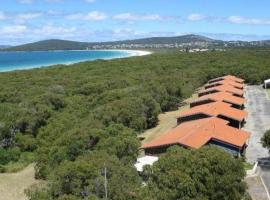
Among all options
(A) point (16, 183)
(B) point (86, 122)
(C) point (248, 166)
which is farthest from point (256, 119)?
(A) point (16, 183)

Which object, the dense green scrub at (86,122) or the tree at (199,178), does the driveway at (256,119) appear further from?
the tree at (199,178)

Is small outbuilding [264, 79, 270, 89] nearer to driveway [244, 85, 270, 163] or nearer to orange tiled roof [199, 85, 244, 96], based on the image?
driveway [244, 85, 270, 163]

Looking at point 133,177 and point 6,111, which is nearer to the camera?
point 133,177

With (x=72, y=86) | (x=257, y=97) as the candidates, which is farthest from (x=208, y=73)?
(x=72, y=86)

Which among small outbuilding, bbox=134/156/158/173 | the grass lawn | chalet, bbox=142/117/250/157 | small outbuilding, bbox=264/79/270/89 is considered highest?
chalet, bbox=142/117/250/157

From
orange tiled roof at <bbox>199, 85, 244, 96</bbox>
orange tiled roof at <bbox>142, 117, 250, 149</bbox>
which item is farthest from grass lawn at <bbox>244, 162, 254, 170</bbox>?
orange tiled roof at <bbox>199, 85, 244, 96</bbox>

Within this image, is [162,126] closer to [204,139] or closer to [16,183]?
[204,139]

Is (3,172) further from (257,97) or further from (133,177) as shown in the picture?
(257,97)
